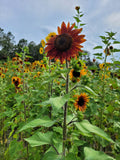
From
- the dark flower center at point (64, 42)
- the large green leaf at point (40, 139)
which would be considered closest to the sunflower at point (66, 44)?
the dark flower center at point (64, 42)

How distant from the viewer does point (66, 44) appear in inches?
39.8

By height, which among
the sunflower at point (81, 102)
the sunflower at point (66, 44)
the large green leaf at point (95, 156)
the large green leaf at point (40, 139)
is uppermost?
the sunflower at point (66, 44)

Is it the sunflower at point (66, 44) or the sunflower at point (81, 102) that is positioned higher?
the sunflower at point (66, 44)

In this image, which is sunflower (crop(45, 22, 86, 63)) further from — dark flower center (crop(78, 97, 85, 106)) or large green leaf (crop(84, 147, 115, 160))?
dark flower center (crop(78, 97, 85, 106))

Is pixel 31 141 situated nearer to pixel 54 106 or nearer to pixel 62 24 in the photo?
pixel 54 106

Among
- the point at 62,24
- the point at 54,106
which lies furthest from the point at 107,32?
the point at 54,106

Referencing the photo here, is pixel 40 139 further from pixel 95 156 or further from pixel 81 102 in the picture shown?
pixel 81 102

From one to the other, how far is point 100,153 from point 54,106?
1.46 ft

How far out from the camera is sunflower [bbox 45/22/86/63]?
0.98 meters

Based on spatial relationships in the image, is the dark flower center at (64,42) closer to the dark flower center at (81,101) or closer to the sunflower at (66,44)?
the sunflower at (66,44)

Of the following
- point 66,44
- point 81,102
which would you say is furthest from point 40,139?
point 81,102

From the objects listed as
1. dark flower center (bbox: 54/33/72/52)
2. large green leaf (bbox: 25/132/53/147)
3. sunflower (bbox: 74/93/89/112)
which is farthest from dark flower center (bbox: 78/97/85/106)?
dark flower center (bbox: 54/33/72/52)

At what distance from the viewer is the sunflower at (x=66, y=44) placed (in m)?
0.98

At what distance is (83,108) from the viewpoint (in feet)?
5.31
